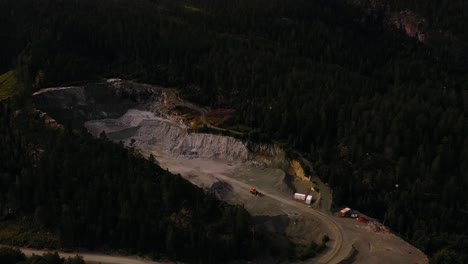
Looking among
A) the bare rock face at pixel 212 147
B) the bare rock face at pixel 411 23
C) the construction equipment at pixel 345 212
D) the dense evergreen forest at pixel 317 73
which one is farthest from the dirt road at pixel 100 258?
the bare rock face at pixel 411 23

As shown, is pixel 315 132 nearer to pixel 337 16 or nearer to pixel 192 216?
pixel 192 216

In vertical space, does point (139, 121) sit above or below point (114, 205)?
above

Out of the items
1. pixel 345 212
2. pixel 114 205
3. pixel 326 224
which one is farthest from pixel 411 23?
pixel 114 205

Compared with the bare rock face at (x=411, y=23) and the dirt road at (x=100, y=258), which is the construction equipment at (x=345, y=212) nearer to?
the dirt road at (x=100, y=258)

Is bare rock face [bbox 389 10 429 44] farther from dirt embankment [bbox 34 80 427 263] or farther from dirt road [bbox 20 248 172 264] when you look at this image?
dirt road [bbox 20 248 172 264]

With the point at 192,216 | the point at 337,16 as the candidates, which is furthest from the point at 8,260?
the point at 337,16

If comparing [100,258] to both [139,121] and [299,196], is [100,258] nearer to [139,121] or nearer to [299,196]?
[299,196]

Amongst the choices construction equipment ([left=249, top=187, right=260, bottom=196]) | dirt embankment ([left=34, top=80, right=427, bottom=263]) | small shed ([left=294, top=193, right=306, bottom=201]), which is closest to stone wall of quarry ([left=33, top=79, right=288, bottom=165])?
dirt embankment ([left=34, top=80, right=427, bottom=263])
